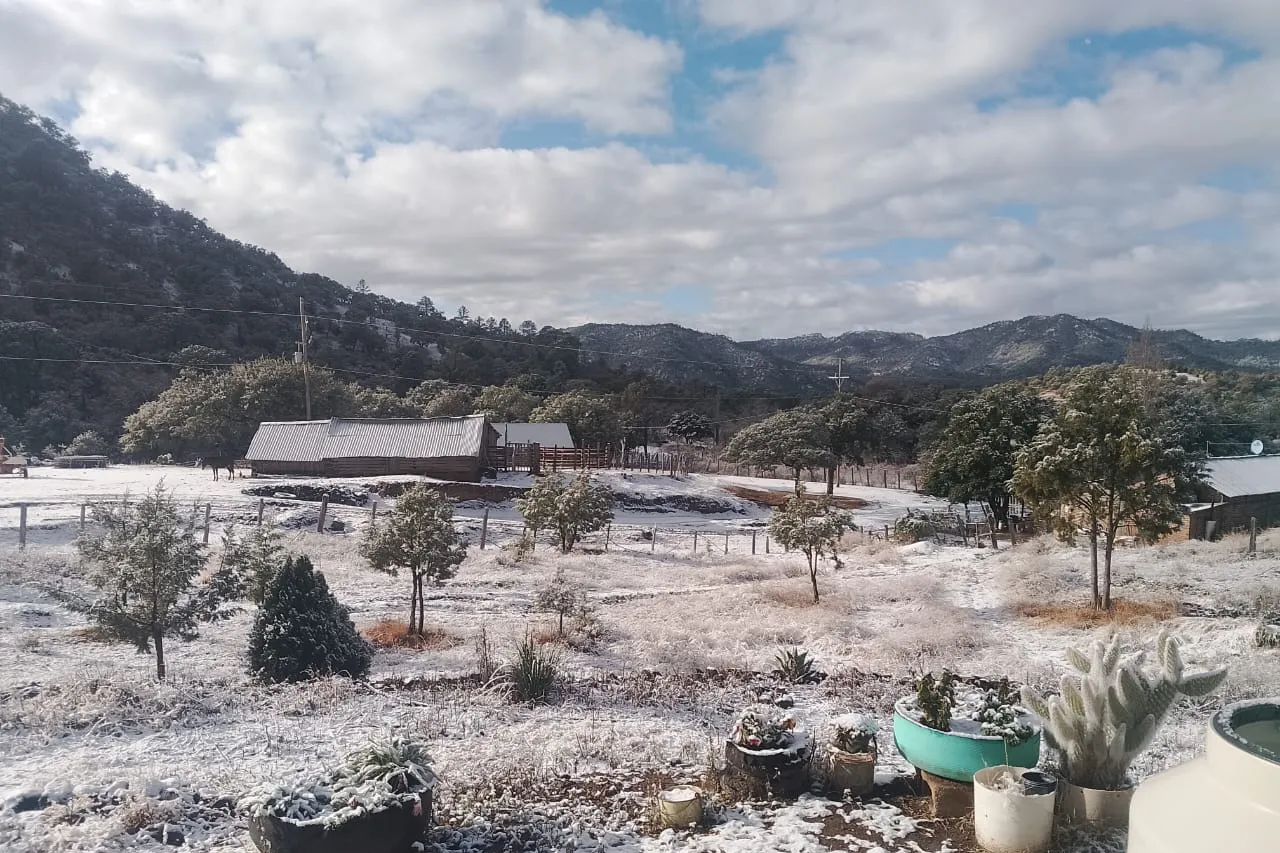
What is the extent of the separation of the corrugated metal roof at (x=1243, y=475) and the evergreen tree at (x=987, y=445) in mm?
5790

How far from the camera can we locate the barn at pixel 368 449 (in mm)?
37312

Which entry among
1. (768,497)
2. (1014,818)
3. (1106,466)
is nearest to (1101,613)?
(1106,466)

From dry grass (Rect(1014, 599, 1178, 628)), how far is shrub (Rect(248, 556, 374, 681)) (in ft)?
39.2

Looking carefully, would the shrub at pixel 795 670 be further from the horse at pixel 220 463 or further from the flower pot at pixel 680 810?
the horse at pixel 220 463

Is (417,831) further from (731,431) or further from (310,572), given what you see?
(731,431)

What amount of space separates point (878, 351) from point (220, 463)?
393ft

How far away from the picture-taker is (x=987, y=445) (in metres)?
27.4

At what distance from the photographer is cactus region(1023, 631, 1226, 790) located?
5387 mm

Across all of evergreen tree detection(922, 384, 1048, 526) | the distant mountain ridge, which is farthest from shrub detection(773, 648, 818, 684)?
the distant mountain ridge

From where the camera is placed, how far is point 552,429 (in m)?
53.0

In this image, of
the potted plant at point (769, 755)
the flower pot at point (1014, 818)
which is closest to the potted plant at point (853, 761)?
the potted plant at point (769, 755)

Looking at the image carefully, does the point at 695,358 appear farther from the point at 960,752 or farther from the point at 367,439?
the point at 960,752

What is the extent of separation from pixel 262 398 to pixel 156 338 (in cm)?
3131

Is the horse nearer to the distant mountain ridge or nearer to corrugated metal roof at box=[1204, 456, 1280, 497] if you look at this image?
corrugated metal roof at box=[1204, 456, 1280, 497]
